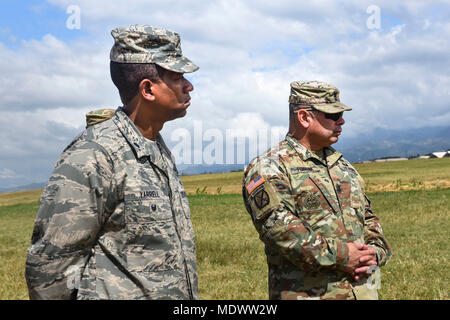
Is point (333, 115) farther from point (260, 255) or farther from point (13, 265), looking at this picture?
point (13, 265)

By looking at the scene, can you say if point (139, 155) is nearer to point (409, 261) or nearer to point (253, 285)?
point (253, 285)

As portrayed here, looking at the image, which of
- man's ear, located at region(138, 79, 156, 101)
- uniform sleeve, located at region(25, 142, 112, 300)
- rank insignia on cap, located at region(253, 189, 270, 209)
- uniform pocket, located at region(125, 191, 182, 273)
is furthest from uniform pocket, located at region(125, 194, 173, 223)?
rank insignia on cap, located at region(253, 189, 270, 209)

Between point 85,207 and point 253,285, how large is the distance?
660 centimetres

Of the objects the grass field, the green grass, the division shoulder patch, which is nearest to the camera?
the division shoulder patch

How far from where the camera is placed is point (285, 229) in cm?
357

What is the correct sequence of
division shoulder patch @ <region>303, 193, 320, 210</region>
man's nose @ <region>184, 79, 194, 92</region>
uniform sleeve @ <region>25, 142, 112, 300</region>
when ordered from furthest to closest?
division shoulder patch @ <region>303, 193, 320, 210</region> < man's nose @ <region>184, 79, 194, 92</region> < uniform sleeve @ <region>25, 142, 112, 300</region>

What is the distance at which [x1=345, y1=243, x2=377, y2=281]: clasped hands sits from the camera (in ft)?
12.0

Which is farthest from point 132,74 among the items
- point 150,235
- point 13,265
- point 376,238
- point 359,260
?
point 13,265

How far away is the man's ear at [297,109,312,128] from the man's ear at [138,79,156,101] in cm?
158

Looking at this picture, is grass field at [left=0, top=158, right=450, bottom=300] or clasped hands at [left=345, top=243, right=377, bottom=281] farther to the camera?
grass field at [left=0, top=158, right=450, bottom=300]

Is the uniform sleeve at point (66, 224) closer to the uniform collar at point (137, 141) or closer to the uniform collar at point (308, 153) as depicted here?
the uniform collar at point (137, 141)

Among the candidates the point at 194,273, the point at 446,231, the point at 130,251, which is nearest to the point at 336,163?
the point at 194,273

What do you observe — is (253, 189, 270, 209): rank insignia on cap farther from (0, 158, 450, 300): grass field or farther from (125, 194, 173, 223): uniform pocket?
(0, 158, 450, 300): grass field

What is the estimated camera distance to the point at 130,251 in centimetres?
264
